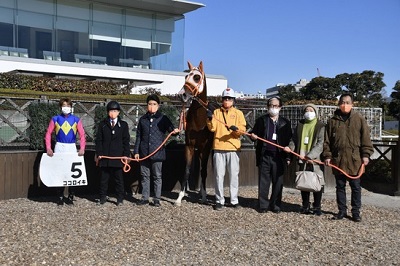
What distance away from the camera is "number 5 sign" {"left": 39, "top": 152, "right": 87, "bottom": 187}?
311 inches

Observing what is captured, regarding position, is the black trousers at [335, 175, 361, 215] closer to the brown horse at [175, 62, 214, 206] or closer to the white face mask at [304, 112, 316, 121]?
the white face mask at [304, 112, 316, 121]

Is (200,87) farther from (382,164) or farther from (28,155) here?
(382,164)

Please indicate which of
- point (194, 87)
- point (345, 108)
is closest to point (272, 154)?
point (345, 108)

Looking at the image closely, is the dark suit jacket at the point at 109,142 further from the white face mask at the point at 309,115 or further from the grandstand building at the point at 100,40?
the grandstand building at the point at 100,40

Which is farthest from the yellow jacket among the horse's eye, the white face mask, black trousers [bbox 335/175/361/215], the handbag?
black trousers [bbox 335/175/361/215]

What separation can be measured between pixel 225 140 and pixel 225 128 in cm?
21

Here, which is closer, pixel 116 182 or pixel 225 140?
pixel 225 140

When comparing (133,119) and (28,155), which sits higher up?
(133,119)

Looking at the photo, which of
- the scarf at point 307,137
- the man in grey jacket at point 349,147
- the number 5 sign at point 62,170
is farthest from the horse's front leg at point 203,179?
the man in grey jacket at point 349,147

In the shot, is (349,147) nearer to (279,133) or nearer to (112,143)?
(279,133)

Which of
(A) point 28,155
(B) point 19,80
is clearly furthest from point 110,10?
(A) point 28,155

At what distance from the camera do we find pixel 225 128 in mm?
7871

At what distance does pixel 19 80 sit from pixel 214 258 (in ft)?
55.8

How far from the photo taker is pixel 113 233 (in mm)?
5969
